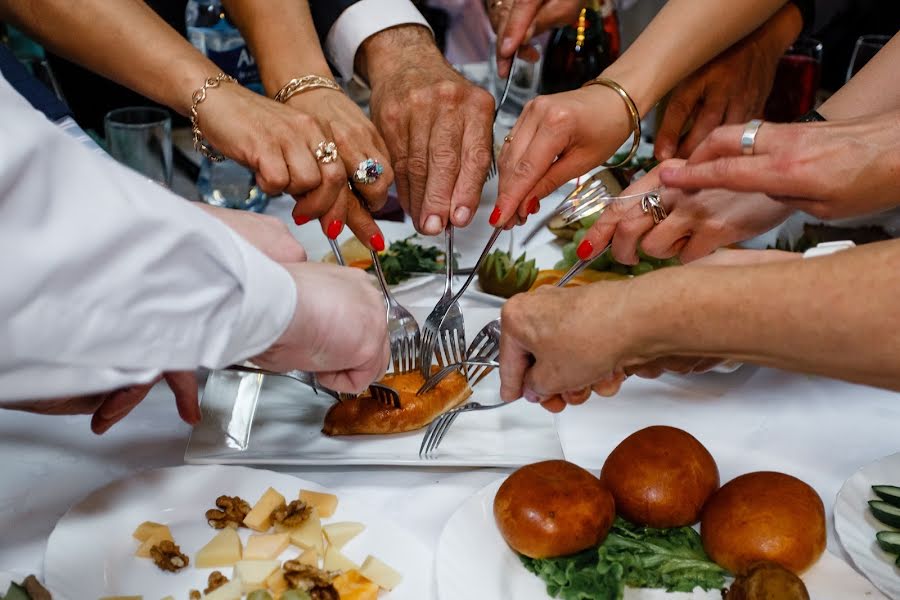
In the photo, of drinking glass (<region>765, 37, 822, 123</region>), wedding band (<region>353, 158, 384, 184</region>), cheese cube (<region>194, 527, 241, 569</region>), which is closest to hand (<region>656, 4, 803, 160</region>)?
drinking glass (<region>765, 37, 822, 123</region>)

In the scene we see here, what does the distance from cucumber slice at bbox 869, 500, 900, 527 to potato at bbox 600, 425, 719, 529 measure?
0.20m

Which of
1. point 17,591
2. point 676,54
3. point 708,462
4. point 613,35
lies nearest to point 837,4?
point 613,35

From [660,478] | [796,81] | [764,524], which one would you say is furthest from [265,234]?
[796,81]

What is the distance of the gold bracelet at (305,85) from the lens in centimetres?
163

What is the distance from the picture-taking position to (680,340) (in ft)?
3.26

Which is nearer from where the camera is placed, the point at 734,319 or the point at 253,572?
the point at 734,319

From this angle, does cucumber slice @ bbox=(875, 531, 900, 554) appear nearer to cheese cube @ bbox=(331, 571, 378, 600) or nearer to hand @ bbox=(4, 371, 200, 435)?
cheese cube @ bbox=(331, 571, 378, 600)

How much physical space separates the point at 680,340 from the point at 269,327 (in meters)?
0.45

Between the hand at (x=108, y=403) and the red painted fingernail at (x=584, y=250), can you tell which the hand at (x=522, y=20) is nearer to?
the red painted fingernail at (x=584, y=250)

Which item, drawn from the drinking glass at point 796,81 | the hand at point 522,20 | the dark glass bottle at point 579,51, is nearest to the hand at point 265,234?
the hand at point 522,20

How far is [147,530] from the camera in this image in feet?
3.61

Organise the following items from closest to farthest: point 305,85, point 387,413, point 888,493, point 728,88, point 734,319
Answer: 1. point 734,319
2. point 888,493
3. point 387,413
4. point 305,85
5. point 728,88

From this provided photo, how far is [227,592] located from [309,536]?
0.12 m

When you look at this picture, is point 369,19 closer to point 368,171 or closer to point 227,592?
point 368,171
